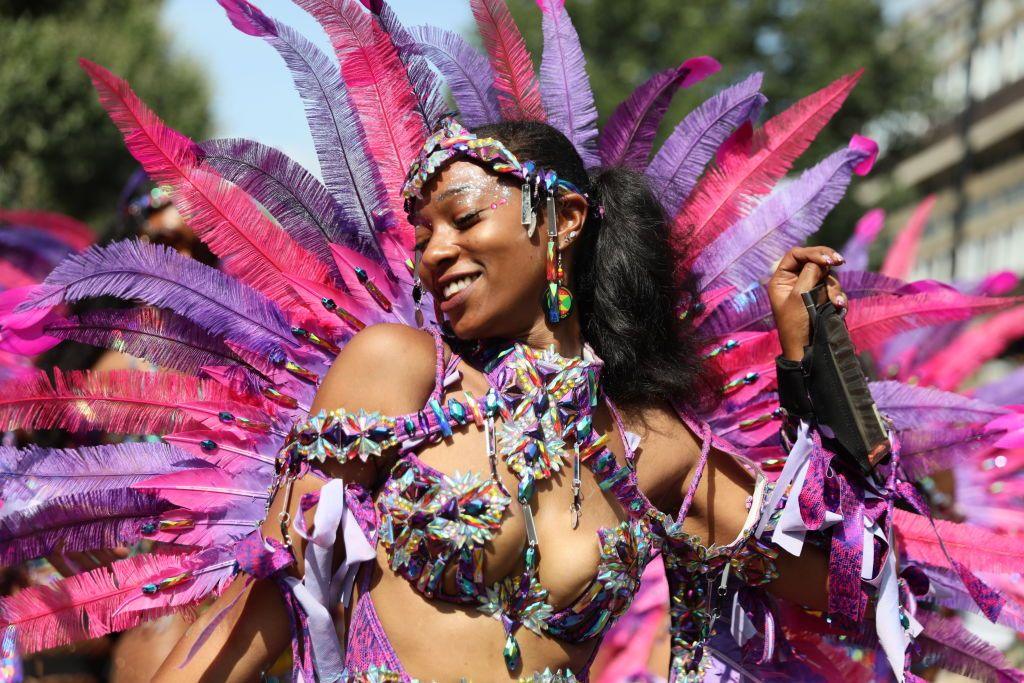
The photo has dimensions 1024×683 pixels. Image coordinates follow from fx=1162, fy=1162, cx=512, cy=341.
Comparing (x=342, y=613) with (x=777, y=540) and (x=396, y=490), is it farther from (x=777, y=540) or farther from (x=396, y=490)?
(x=777, y=540)

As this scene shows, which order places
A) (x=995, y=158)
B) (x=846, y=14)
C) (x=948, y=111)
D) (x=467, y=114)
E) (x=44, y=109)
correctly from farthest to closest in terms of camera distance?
1. (x=995, y=158)
2. (x=948, y=111)
3. (x=846, y=14)
4. (x=44, y=109)
5. (x=467, y=114)

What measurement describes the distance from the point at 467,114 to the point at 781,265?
0.82 m

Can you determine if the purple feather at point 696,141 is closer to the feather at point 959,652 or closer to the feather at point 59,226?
the feather at point 959,652

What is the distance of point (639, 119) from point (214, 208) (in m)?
1.07

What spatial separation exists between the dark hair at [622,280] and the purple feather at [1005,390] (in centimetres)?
164

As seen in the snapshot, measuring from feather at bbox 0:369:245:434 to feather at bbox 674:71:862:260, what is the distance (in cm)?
125

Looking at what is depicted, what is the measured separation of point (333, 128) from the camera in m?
2.66

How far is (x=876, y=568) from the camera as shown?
2.56 m

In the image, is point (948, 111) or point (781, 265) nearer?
point (781, 265)

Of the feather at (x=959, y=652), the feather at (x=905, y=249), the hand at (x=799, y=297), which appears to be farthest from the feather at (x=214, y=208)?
the feather at (x=905, y=249)

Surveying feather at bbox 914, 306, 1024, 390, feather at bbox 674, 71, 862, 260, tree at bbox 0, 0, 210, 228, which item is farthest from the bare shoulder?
tree at bbox 0, 0, 210, 228

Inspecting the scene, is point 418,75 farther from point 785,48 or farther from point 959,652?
point 785,48

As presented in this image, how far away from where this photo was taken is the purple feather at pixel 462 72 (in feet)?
9.02

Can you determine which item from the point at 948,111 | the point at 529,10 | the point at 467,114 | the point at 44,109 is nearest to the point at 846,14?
the point at 948,111
